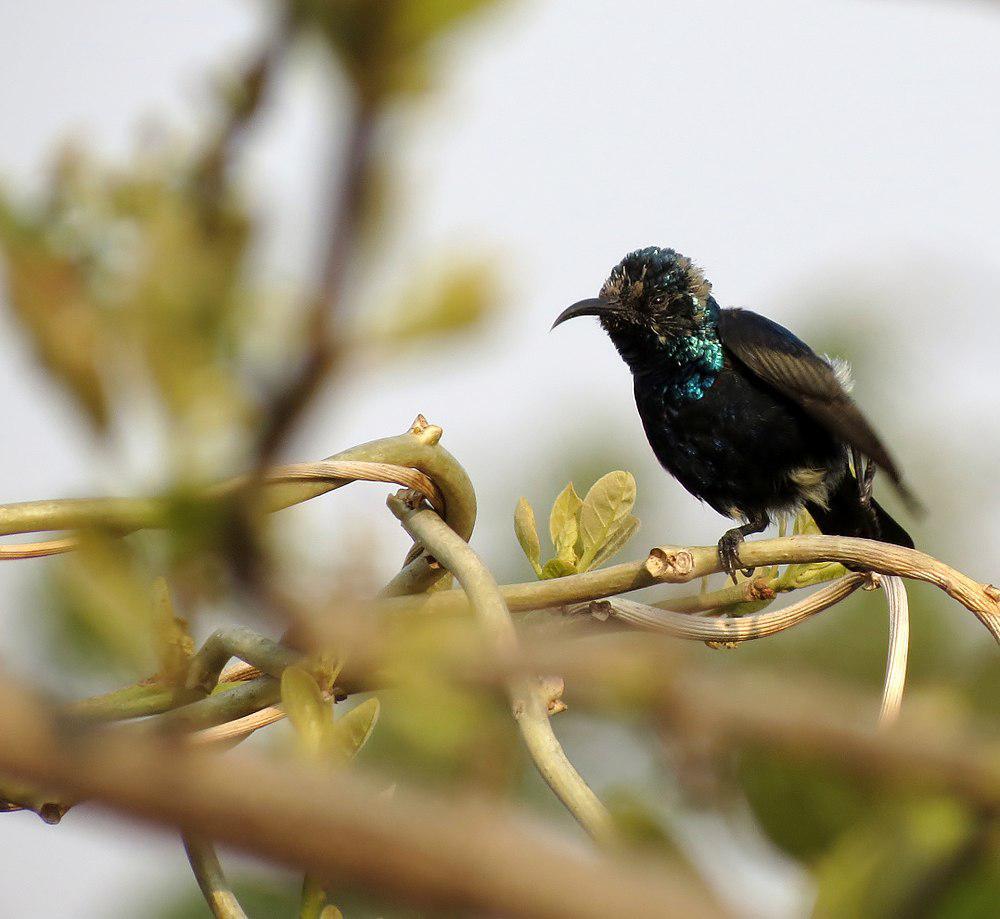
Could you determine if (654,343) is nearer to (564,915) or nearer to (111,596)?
(111,596)

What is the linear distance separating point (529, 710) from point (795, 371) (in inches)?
104

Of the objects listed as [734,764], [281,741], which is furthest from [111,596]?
[281,741]

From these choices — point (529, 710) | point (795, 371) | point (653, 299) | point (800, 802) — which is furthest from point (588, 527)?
point (653, 299)

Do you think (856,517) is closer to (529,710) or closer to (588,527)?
(588,527)

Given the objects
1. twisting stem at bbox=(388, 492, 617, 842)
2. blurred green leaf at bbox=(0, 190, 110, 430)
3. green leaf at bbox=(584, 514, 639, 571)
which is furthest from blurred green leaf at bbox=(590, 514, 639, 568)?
blurred green leaf at bbox=(0, 190, 110, 430)

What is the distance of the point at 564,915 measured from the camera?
0.35 meters

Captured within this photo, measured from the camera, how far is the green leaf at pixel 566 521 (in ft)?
5.94

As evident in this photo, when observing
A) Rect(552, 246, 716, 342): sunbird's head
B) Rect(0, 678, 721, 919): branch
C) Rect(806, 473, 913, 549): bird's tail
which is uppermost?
Rect(552, 246, 716, 342): sunbird's head

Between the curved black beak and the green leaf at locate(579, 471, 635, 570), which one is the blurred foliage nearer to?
the green leaf at locate(579, 471, 635, 570)

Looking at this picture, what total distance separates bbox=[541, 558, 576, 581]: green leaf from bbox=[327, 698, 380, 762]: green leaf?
599 mm

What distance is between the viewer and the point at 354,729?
3.83ft

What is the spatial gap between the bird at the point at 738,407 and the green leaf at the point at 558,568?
174cm

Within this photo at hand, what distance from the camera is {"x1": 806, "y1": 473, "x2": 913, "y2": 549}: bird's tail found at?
362 cm

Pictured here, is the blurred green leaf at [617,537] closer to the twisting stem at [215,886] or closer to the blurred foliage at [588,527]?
the blurred foliage at [588,527]
